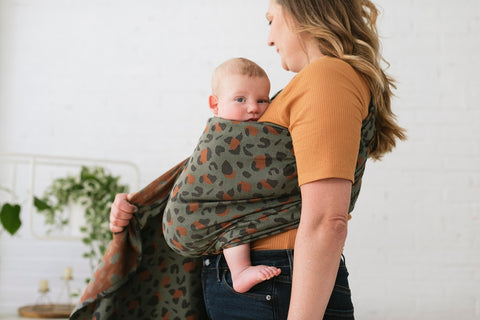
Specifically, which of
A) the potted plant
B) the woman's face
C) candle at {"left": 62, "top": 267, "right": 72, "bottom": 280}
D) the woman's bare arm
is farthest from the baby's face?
candle at {"left": 62, "top": 267, "right": 72, "bottom": 280}

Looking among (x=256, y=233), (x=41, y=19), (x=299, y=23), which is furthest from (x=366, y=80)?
(x=41, y=19)

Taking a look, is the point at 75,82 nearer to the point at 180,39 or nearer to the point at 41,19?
the point at 41,19

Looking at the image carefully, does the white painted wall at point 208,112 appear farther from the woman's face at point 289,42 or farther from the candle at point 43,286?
the woman's face at point 289,42

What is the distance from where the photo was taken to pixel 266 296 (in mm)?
1030

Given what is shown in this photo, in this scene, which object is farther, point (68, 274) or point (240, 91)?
point (68, 274)

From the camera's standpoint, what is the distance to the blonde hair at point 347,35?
1.06 meters

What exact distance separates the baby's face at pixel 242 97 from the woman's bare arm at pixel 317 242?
0.37 metres

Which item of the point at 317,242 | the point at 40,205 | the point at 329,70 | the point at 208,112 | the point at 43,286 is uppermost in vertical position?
the point at 208,112

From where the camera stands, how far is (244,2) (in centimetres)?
349

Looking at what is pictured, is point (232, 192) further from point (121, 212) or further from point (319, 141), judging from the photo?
point (121, 212)

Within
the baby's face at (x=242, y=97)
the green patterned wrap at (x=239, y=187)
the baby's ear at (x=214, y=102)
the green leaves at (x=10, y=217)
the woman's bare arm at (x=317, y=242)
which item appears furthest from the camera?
the green leaves at (x=10, y=217)

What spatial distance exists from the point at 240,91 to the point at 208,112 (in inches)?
85.4

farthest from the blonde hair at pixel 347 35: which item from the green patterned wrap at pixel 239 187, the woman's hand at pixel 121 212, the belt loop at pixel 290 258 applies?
the woman's hand at pixel 121 212

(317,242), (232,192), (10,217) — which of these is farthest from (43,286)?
(317,242)
